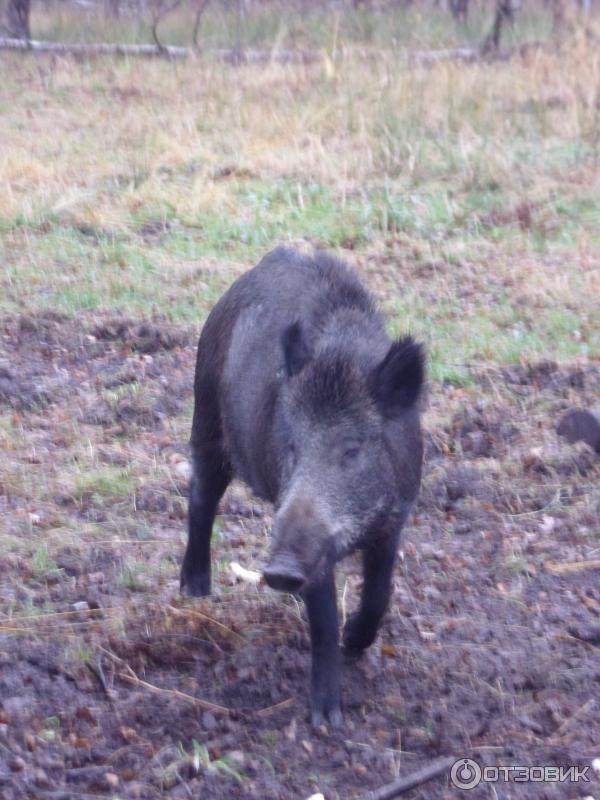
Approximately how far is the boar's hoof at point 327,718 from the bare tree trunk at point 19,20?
550 inches

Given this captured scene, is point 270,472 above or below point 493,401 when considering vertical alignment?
above

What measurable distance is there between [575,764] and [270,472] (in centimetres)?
117

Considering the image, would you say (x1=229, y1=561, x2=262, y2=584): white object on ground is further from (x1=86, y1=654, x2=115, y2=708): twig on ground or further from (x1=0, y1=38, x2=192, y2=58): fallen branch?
(x1=0, y1=38, x2=192, y2=58): fallen branch

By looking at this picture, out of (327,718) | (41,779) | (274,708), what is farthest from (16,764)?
(327,718)

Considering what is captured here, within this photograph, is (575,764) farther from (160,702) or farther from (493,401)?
(493,401)

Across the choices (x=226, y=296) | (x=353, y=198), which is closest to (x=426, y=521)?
(x=226, y=296)

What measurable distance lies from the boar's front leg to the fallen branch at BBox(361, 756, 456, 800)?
35 centimetres

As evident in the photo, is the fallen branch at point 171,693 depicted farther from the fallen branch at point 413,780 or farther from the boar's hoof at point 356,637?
the fallen branch at point 413,780

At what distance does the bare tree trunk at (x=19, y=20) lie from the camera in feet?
51.3

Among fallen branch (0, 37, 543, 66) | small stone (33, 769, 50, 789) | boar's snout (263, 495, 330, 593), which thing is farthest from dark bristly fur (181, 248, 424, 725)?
fallen branch (0, 37, 543, 66)

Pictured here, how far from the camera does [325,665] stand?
3.36 metres

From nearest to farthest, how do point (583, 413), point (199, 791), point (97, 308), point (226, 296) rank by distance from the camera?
point (199, 791) → point (226, 296) → point (583, 413) → point (97, 308)

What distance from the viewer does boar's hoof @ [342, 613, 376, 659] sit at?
Answer: 362cm

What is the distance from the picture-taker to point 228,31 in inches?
647
